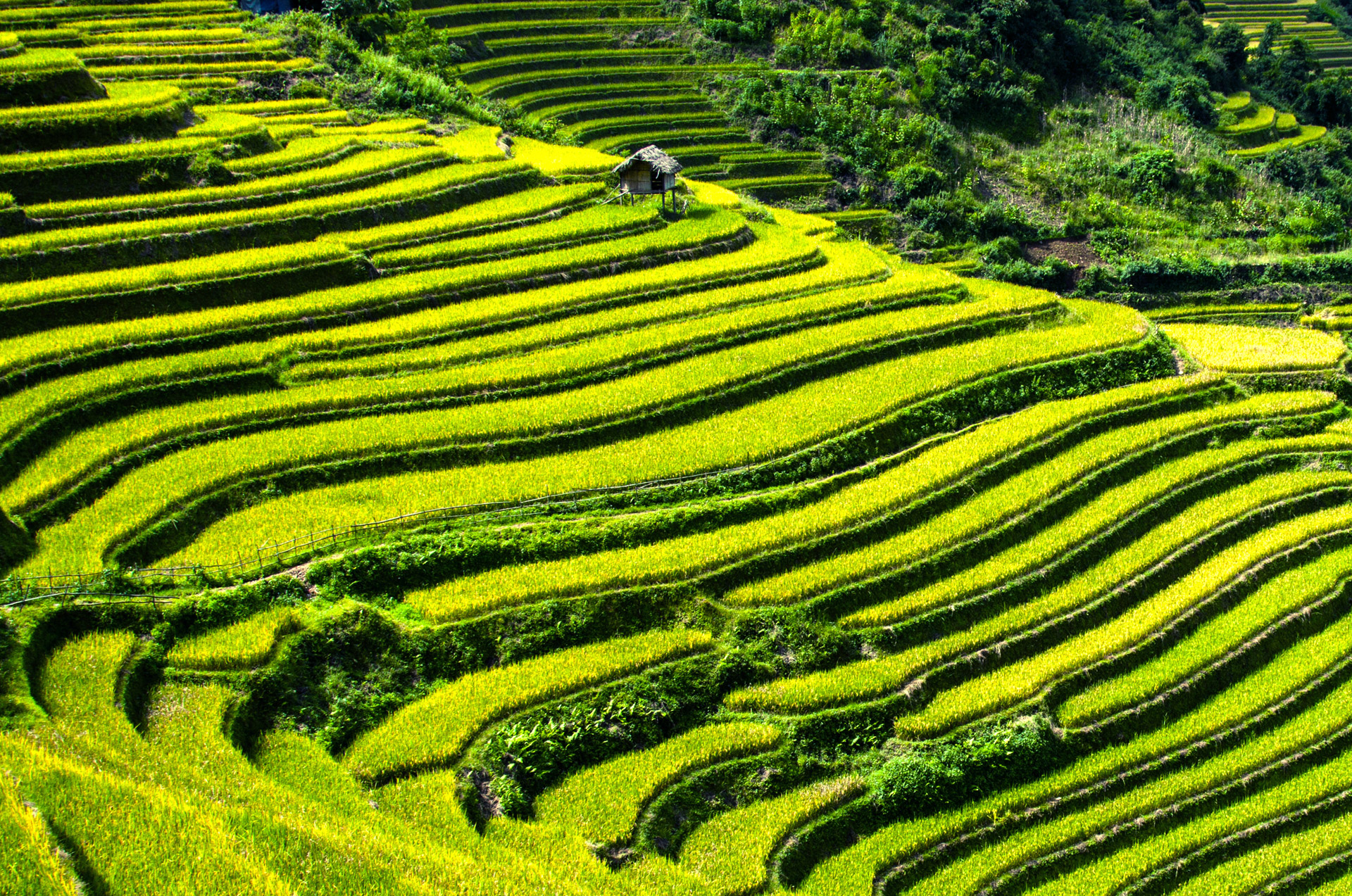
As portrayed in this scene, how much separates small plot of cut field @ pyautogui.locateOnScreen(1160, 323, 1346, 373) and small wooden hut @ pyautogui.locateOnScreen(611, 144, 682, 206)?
17.0 meters

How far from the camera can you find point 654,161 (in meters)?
33.2

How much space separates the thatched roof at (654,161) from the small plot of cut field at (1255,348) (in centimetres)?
1694

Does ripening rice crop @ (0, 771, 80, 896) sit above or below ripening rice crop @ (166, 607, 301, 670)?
above

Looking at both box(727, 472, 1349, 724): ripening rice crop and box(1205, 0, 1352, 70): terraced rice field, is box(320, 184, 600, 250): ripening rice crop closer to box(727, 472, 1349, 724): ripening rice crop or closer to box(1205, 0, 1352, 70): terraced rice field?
box(727, 472, 1349, 724): ripening rice crop

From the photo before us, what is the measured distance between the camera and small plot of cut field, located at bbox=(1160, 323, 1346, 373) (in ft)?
99.7

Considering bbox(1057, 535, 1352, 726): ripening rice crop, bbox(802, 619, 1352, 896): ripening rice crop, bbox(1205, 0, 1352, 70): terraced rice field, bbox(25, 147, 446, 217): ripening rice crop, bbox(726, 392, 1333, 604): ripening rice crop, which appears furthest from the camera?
bbox(1205, 0, 1352, 70): terraced rice field

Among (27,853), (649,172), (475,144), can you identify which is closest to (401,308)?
(649,172)

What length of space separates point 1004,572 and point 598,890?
11.6m

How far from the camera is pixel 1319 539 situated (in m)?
24.3

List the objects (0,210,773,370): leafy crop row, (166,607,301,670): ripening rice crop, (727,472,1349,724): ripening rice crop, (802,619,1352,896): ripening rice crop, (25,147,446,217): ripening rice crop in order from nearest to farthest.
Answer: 1. (166,607,301,670): ripening rice crop
2. (802,619,1352,896): ripening rice crop
3. (727,472,1349,724): ripening rice crop
4. (0,210,773,370): leafy crop row
5. (25,147,446,217): ripening rice crop

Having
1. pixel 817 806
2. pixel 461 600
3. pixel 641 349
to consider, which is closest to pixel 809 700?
pixel 817 806

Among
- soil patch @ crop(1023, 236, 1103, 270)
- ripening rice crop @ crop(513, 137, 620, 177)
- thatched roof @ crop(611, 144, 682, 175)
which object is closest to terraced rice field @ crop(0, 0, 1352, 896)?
thatched roof @ crop(611, 144, 682, 175)

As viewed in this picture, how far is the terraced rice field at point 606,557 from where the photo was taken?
1543 centimetres

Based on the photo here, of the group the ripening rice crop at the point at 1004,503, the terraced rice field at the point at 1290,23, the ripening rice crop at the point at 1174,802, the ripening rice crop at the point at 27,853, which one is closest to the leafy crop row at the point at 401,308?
the ripening rice crop at the point at 1004,503
